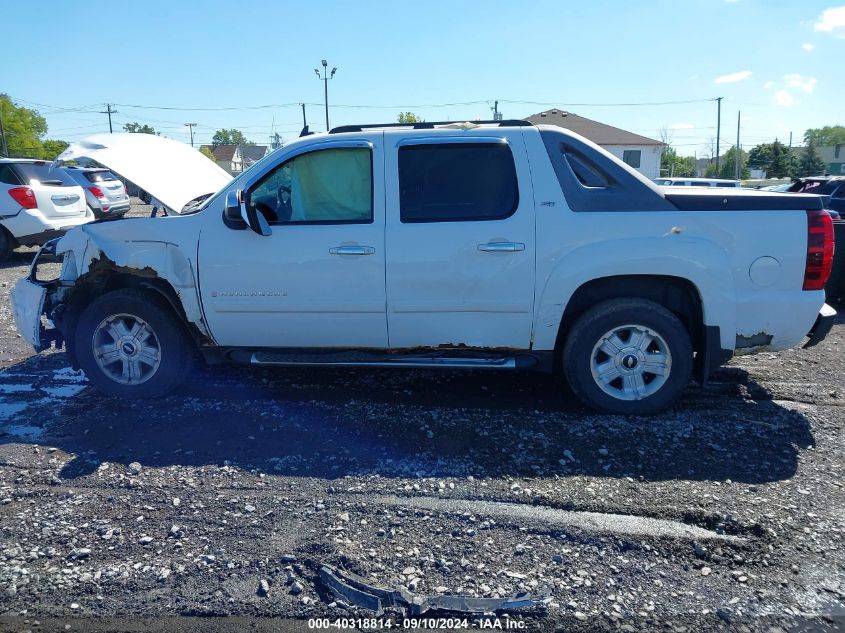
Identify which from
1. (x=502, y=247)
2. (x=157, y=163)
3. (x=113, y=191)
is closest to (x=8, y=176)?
(x=113, y=191)

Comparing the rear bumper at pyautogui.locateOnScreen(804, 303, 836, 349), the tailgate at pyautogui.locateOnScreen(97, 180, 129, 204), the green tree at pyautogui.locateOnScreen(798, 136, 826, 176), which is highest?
the green tree at pyautogui.locateOnScreen(798, 136, 826, 176)

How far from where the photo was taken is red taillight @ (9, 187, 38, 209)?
462 inches

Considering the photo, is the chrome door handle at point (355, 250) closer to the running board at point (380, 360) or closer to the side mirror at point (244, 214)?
the side mirror at point (244, 214)

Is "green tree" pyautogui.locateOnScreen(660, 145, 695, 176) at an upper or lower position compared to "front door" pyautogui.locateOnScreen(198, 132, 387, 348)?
upper

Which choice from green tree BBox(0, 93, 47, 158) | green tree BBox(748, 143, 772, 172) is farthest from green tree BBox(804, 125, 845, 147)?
green tree BBox(0, 93, 47, 158)

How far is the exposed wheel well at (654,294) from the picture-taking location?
4.64 meters

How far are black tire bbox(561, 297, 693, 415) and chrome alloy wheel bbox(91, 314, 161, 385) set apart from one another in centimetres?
327

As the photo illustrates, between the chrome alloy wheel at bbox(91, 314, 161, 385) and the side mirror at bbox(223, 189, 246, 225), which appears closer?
the side mirror at bbox(223, 189, 246, 225)

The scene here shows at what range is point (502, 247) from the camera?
457cm

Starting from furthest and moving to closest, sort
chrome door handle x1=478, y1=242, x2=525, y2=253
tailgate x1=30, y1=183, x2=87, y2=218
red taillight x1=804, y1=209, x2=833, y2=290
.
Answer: tailgate x1=30, y1=183, x2=87, y2=218 → chrome door handle x1=478, y1=242, x2=525, y2=253 → red taillight x1=804, y1=209, x2=833, y2=290

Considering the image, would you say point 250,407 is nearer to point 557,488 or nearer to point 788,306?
point 557,488

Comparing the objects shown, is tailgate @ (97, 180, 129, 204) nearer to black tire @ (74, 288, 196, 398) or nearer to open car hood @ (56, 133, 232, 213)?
open car hood @ (56, 133, 232, 213)

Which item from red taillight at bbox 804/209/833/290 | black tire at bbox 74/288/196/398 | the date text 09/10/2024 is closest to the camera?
the date text 09/10/2024


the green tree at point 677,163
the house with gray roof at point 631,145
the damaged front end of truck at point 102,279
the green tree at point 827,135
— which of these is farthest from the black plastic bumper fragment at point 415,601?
the green tree at point 827,135
